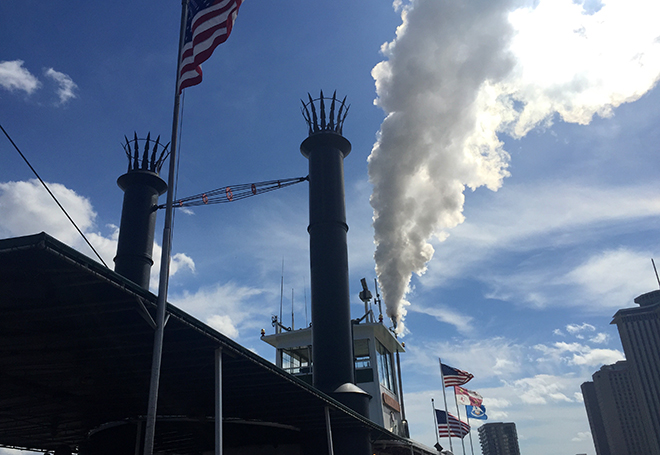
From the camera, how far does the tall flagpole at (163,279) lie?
10.7 metres

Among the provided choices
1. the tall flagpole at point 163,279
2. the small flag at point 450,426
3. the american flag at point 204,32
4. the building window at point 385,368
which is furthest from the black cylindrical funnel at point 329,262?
the small flag at point 450,426

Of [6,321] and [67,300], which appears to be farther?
[6,321]

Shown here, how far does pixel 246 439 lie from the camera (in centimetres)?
2308

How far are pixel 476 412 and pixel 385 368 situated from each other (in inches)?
449

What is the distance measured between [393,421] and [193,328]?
22489 millimetres

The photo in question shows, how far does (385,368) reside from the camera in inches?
1276

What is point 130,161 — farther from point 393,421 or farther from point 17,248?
point 17,248

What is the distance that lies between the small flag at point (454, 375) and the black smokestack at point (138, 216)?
20.0m

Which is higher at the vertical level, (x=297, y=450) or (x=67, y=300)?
(x=67, y=300)

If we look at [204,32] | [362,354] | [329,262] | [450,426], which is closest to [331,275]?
[329,262]

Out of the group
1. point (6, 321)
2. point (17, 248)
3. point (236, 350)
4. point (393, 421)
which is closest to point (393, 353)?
point (393, 421)

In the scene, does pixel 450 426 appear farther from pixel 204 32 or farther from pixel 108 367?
pixel 204 32

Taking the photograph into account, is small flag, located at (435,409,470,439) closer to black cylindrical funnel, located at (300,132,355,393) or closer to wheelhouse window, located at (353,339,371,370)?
wheelhouse window, located at (353,339,371,370)

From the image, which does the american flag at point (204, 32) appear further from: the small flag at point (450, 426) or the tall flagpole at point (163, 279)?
the small flag at point (450, 426)
